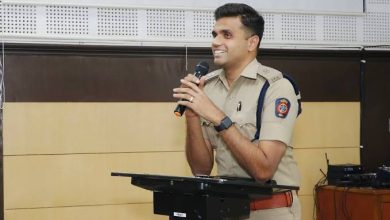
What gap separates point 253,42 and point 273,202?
67cm

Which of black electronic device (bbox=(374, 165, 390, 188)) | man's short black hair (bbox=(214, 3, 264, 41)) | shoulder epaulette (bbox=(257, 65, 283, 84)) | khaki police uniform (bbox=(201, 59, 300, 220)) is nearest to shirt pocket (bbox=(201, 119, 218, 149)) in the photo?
khaki police uniform (bbox=(201, 59, 300, 220))

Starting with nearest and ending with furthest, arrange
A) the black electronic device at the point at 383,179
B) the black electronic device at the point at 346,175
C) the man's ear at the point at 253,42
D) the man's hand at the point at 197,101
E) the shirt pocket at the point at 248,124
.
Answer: the man's hand at the point at 197,101 → the shirt pocket at the point at 248,124 → the man's ear at the point at 253,42 → the black electronic device at the point at 383,179 → the black electronic device at the point at 346,175

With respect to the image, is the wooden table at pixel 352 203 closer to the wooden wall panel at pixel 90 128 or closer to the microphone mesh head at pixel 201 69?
the wooden wall panel at pixel 90 128

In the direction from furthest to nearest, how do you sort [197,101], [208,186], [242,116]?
[242,116] < [197,101] < [208,186]

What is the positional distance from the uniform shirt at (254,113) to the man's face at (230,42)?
67mm

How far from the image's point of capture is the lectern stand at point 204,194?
167cm

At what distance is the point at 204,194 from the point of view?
1.70 m

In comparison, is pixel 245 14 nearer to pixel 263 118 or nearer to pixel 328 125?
pixel 263 118

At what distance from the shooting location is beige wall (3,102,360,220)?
11.9ft

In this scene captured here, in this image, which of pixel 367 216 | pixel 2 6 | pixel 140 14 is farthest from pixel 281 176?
pixel 2 6

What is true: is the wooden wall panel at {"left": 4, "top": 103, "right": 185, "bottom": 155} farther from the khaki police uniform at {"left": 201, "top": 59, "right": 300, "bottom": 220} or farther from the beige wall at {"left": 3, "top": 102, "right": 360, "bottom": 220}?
the khaki police uniform at {"left": 201, "top": 59, "right": 300, "bottom": 220}

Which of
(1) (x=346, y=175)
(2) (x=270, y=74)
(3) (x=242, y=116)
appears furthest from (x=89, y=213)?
(2) (x=270, y=74)

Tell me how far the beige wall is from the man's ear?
1686 millimetres

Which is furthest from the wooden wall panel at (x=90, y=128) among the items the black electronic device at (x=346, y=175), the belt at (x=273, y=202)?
the belt at (x=273, y=202)
